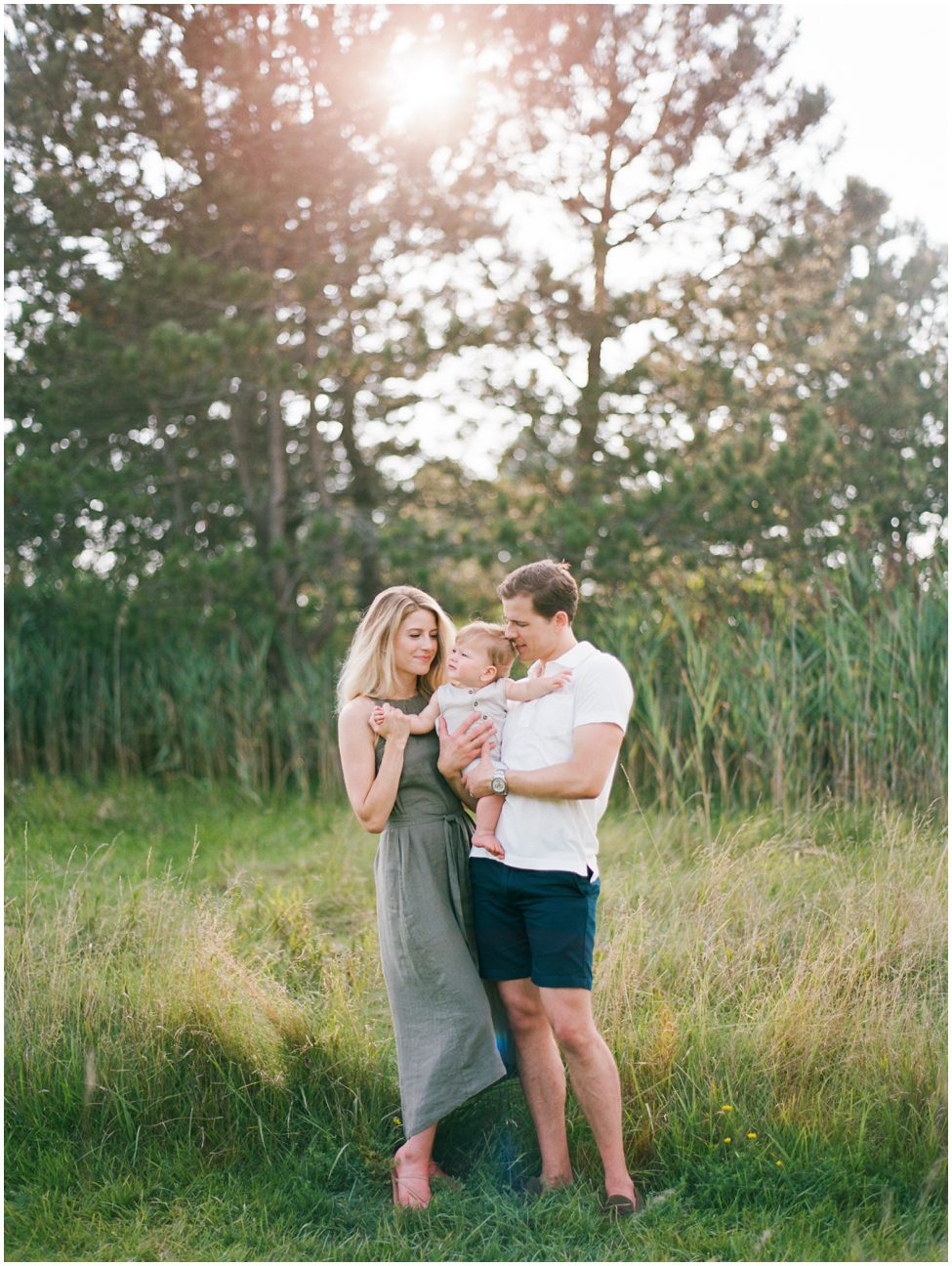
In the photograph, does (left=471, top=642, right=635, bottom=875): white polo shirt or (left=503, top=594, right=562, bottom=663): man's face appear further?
(left=503, top=594, right=562, bottom=663): man's face

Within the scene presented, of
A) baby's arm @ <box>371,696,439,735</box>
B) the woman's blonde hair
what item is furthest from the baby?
the woman's blonde hair

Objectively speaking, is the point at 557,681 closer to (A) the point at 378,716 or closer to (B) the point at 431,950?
(A) the point at 378,716

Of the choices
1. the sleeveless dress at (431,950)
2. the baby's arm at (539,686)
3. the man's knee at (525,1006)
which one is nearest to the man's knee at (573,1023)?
the man's knee at (525,1006)

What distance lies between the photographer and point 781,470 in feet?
27.9

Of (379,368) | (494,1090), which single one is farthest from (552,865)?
(379,368)

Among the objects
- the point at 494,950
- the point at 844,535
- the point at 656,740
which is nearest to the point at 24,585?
the point at 656,740

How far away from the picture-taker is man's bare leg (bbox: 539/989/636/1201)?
2.88m

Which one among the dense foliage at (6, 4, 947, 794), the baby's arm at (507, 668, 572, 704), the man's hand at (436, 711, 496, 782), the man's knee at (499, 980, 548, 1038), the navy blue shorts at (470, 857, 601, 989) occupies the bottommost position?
the man's knee at (499, 980, 548, 1038)

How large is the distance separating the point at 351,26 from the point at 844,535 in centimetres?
608

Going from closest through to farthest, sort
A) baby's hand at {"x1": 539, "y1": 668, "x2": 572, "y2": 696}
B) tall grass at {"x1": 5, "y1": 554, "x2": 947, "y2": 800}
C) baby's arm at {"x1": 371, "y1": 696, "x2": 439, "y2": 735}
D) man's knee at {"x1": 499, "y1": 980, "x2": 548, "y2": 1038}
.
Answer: baby's hand at {"x1": 539, "y1": 668, "x2": 572, "y2": 696}, man's knee at {"x1": 499, "y1": 980, "x2": 548, "y2": 1038}, baby's arm at {"x1": 371, "y1": 696, "x2": 439, "y2": 735}, tall grass at {"x1": 5, "y1": 554, "x2": 947, "y2": 800}

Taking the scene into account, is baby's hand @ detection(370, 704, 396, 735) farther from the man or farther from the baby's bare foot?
the baby's bare foot

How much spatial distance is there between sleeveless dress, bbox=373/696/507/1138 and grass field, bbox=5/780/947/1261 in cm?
33

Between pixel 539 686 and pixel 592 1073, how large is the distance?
3.53ft

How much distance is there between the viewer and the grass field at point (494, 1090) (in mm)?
2988
